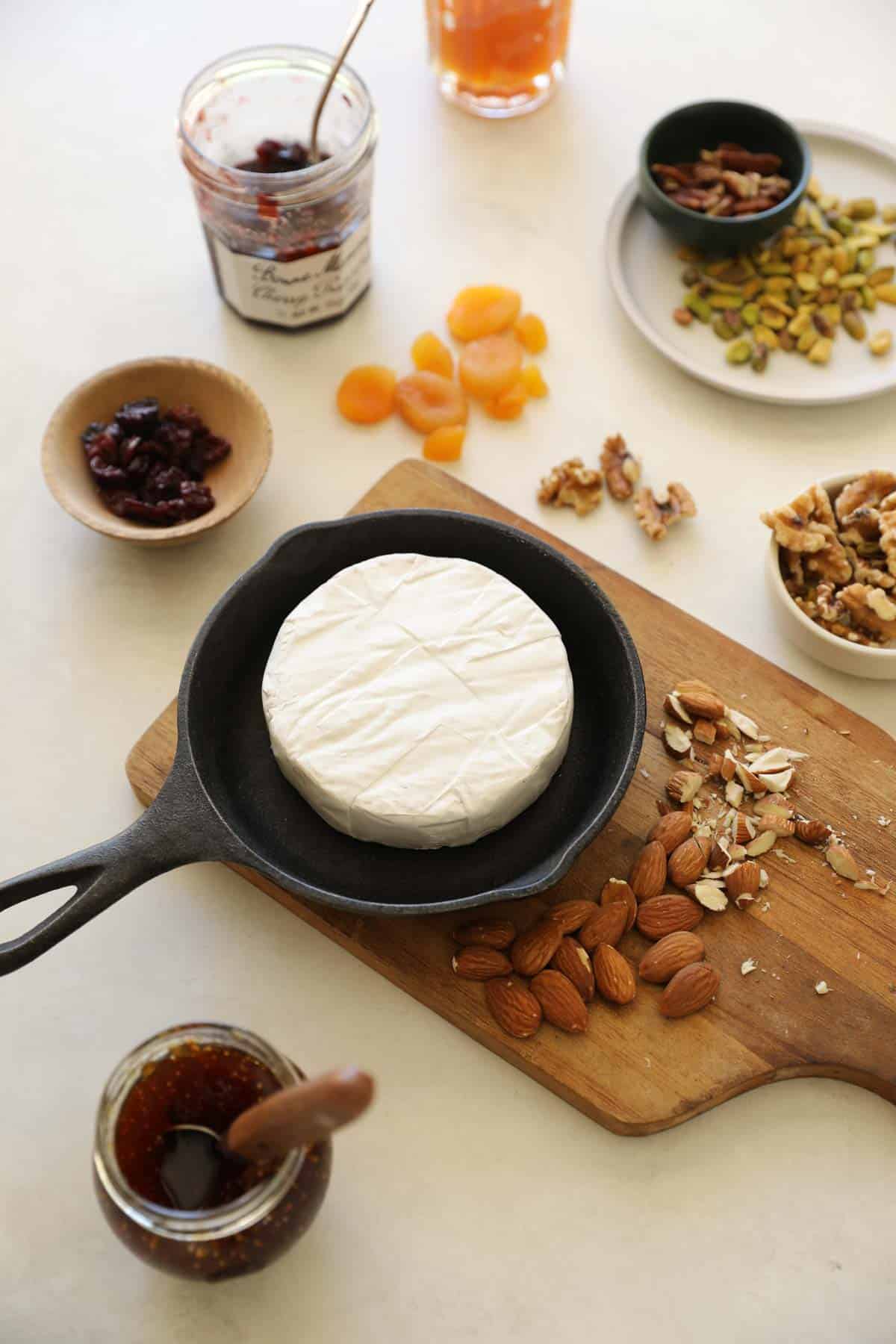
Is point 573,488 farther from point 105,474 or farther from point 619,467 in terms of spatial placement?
point 105,474

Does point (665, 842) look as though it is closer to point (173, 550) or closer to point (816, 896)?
point (816, 896)

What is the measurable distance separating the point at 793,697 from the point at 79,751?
79cm

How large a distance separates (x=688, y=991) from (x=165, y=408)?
0.91 meters

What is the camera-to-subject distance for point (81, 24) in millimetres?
1940

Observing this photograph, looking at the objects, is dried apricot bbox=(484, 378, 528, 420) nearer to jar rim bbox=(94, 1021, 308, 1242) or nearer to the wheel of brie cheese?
the wheel of brie cheese

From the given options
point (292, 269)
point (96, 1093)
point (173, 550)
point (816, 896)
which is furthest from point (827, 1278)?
point (292, 269)

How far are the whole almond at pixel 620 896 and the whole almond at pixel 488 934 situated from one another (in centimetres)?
10

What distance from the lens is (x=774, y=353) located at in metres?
1.64

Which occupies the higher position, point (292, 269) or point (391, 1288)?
point (292, 269)

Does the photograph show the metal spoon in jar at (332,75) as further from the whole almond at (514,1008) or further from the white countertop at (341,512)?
the whole almond at (514,1008)

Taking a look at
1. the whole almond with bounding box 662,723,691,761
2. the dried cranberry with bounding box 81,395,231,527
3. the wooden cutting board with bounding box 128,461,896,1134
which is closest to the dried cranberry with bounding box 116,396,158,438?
the dried cranberry with bounding box 81,395,231,527

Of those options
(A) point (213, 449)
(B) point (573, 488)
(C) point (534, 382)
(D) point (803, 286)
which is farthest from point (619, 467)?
(A) point (213, 449)

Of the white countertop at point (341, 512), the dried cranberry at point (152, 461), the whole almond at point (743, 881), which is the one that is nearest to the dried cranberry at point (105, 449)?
the dried cranberry at point (152, 461)

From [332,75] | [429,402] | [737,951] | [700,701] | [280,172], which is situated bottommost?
[737,951]
